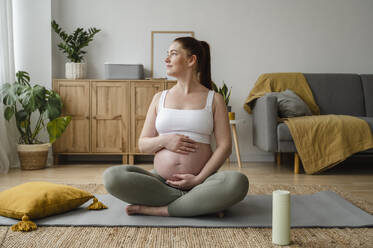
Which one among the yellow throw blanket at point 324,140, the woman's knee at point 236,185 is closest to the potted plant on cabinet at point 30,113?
the yellow throw blanket at point 324,140

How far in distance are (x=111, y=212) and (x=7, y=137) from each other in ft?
7.55

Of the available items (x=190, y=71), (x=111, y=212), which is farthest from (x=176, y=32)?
(x=111, y=212)

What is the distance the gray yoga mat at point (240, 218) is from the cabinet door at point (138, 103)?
191 centimetres

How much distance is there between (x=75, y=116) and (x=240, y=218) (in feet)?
8.71

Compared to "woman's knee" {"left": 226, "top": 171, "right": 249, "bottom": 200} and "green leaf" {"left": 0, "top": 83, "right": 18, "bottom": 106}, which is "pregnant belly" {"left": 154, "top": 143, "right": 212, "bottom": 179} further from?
"green leaf" {"left": 0, "top": 83, "right": 18, "bottom": 106}

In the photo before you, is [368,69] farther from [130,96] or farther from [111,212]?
[111,212]

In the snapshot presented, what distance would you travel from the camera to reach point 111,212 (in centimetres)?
186

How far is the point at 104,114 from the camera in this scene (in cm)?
396

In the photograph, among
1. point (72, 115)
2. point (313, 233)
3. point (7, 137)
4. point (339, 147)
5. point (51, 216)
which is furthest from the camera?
point (72, 115)

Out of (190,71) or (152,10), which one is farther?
(152,10)

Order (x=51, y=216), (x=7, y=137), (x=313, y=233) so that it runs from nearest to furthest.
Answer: (x=313, y=233)
(x=51, y=216)
(x=7, y=137)

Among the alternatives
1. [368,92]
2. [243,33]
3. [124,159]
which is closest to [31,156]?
[124,159]

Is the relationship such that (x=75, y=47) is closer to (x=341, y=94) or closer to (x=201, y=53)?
(x=201, y=53)

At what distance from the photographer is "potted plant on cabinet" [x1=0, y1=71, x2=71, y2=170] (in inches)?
139
